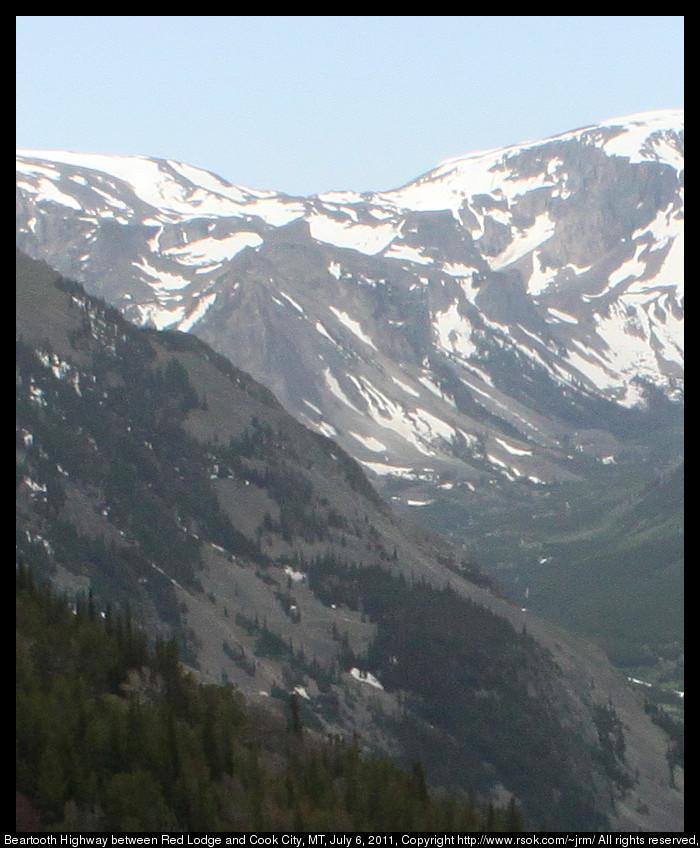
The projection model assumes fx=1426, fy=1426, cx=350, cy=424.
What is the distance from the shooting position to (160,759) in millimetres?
94250

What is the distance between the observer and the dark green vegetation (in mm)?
86438

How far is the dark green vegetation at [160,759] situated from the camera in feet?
284

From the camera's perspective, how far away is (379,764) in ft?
387
